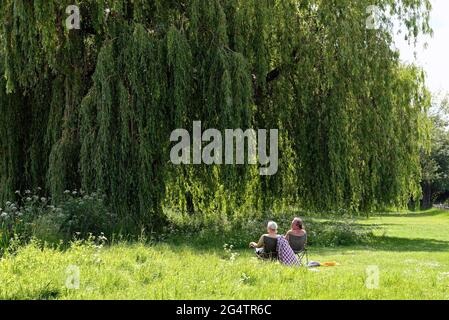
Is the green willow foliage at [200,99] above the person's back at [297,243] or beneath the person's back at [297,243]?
above

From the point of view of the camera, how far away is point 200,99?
1366cm

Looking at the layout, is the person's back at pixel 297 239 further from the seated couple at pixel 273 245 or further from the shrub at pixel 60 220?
the shrub at pixel 60 220

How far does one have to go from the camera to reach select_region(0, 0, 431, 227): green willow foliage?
12617mm

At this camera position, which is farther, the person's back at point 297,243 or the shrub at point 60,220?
the shrub at point 60,220

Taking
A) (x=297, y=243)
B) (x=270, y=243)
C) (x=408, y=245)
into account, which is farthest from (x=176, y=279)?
(x=408, y=245)

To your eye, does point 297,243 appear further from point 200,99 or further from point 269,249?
point 200,99

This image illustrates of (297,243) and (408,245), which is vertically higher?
(297,243)

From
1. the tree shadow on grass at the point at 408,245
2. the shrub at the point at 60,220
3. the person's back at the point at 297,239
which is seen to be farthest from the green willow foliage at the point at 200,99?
the person's back at the point at 297,239

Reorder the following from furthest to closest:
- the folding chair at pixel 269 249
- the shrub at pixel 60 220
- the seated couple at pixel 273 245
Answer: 1. the shrub at pixel 60 220
2. the folding chair at pixel 269 249
3. the seated couple at pixel 273 245

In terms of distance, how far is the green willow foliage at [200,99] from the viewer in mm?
12617

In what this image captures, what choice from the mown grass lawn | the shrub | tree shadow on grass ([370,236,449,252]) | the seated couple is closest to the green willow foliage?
the shrub

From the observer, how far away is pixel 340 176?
14.2m
